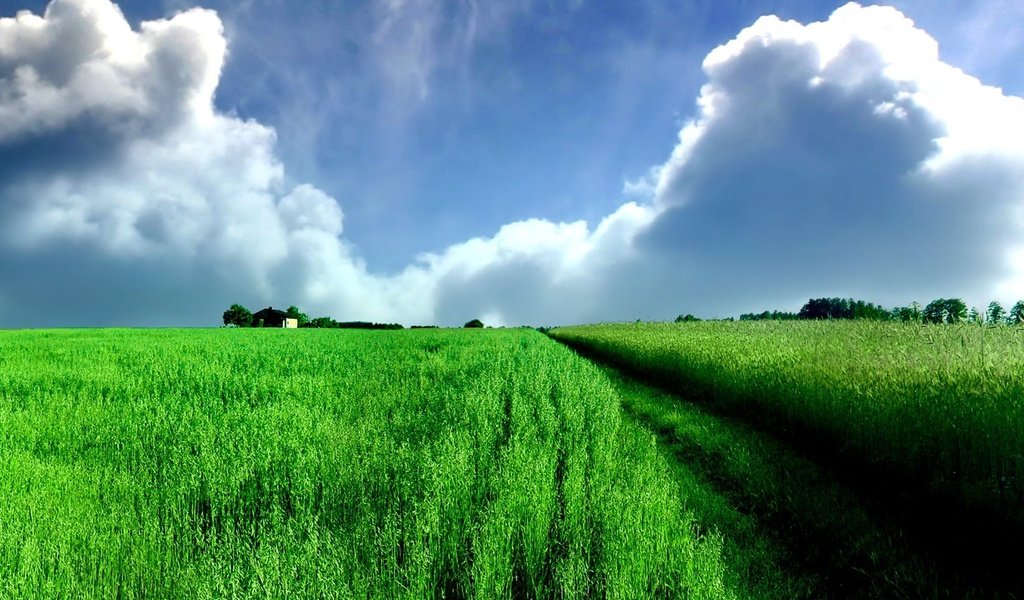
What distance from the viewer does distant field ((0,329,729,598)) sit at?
3.17 metres

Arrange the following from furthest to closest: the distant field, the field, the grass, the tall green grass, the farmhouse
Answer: the farmhouse, the tall green grass, the grass, the field, the distant field

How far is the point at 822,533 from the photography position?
518cm

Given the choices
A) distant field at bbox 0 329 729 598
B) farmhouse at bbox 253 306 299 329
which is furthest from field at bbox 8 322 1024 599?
farmhouse at bbox 253 306 299 329

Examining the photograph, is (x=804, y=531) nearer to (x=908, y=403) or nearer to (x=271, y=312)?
(x=908, y=403)

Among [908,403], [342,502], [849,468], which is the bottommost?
[849,468]

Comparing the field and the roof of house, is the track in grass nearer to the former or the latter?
the field

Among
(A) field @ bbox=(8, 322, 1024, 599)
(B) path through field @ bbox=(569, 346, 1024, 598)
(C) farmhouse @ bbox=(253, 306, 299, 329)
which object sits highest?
(C) farmhouse @ bbox=(253, 306, 299, 329)

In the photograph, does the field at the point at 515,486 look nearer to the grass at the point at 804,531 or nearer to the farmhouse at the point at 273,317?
the grass at the point at 804,531

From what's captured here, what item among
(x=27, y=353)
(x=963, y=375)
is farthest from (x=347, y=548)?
(x=27, y=353)

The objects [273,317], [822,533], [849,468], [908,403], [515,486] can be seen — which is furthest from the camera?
[273,317]

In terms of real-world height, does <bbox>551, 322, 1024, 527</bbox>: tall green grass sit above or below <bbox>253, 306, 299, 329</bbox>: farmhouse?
below

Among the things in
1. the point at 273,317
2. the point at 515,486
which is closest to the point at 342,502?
the point at 515,486

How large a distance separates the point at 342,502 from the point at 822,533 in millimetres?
4624

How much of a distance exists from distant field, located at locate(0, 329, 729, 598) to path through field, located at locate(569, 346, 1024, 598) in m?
0.70
